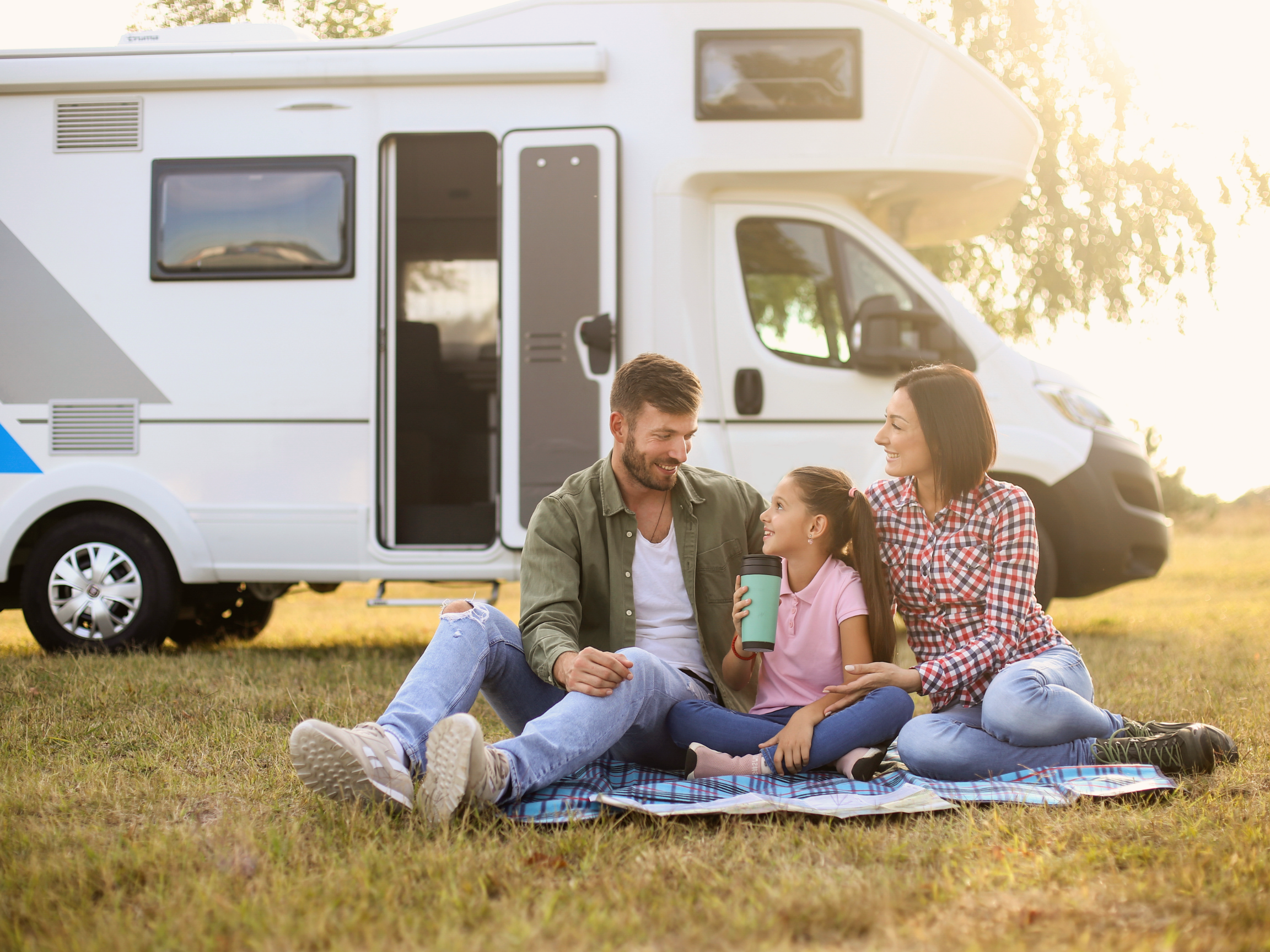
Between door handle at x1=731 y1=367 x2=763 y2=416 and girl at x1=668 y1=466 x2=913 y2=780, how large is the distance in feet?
7.27

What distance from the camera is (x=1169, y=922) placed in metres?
1.88

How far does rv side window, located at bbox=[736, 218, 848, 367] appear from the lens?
528 centimetres

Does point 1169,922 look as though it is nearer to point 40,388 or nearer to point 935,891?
point 935,891

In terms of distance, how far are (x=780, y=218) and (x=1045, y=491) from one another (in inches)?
69.5

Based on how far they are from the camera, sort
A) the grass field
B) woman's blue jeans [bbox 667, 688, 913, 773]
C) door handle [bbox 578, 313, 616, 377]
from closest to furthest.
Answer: the grass field
woman's blue jeans [bbox 667, 688, 913, 773]
door handle [bbox 578, 313, 616, 377]

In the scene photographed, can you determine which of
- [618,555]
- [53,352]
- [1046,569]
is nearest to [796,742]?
[618,555]

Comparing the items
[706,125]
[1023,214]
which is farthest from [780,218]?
[1023,214]

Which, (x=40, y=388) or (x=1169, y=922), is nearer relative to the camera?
(x=1169, y=922)

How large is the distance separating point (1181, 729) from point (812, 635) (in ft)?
3.34

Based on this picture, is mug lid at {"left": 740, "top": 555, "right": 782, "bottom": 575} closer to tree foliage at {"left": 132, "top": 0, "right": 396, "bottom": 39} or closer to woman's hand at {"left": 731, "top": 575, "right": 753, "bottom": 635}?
woman's hand at {"left": 731, "top": 575, "right": 753, "bottom": 635}

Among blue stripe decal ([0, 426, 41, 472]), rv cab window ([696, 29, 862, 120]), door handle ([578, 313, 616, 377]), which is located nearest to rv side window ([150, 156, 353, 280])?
blue stripe decal ([0, 426, 41, 472])

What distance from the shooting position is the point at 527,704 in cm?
294

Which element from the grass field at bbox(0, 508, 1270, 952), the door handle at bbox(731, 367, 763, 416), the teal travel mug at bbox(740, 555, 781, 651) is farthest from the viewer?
the door handle at bbox(731, 367, 763, 416)

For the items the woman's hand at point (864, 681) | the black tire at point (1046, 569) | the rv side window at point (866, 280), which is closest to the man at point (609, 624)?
the woman's hand at point (864, 681)
